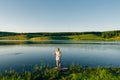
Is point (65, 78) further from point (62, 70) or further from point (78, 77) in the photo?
point (62, 70)

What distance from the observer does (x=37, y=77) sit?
23.8 m

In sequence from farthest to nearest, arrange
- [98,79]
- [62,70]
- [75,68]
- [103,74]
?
1. [75,68]
2. [62,70]
3. [103,74]
4. [98,79]

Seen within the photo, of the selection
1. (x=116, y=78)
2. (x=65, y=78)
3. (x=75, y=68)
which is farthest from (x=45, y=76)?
(x=116, y=78)

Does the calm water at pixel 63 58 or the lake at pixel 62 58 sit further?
the calm water at pixel 63 58

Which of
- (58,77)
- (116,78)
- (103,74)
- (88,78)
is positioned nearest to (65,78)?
(58,77)

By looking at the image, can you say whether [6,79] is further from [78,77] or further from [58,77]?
[78,77]

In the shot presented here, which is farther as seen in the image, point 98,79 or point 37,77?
point 37,77

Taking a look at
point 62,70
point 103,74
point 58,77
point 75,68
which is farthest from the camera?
point 75,68

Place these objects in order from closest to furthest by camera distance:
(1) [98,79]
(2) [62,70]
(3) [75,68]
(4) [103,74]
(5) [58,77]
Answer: (1) [98,79] < (4) [103,74] < (5) [58,77] < (2) [62,70] < (3) [75,68]

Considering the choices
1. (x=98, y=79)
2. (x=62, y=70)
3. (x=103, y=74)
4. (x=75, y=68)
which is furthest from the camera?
(x=75, y=68)

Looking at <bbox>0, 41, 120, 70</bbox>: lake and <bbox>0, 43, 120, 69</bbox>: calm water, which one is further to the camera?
<bbox>0, 43, 120, 69</bbox>: calm water

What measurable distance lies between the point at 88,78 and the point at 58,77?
13.6ft

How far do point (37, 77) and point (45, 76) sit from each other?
1008 millimetres

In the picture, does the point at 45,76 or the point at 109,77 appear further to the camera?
the point at 45,76
